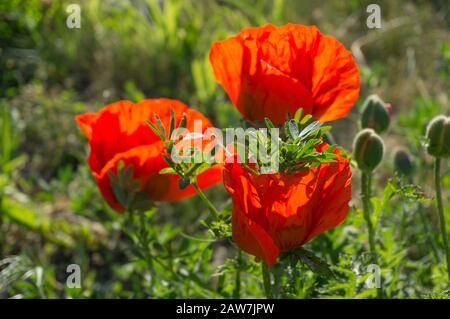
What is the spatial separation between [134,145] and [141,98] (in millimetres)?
1199

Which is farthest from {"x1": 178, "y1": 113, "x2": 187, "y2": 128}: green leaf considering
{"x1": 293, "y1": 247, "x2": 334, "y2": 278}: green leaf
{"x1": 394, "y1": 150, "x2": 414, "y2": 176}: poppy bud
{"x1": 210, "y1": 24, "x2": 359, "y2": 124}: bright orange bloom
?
{"x1": 394, "y1": 150, "x2": 414, "y2": 176}: poppy bud

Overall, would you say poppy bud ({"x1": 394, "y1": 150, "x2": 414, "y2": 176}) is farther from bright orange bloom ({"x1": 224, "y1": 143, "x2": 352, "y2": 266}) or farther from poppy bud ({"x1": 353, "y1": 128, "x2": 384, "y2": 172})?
bright orange bloom ({"x1": 224, "y1": 143, "x2": 352, "y2": 266})

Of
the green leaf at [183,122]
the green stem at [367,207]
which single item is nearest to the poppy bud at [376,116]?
the green stem at [367,207]

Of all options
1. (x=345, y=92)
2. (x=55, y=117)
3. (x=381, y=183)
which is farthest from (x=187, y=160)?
(x=55, y=117)

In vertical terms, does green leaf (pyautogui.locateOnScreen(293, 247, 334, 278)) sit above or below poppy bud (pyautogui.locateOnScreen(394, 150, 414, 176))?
below

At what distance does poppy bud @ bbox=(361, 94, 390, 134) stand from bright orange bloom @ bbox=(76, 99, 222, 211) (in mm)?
268

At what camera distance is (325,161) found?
0.98 meters

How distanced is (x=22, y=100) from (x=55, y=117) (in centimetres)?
15

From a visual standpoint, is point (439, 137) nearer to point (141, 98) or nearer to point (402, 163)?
point (402, 163)

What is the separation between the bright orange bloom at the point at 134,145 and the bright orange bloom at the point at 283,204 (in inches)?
10.7

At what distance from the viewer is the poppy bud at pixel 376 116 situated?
1.36 metres

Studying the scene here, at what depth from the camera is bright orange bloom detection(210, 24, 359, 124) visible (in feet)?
3.69

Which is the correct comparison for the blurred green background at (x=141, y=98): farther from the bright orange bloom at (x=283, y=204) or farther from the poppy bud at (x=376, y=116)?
the bright orange bloom at (x=283, y=204)
